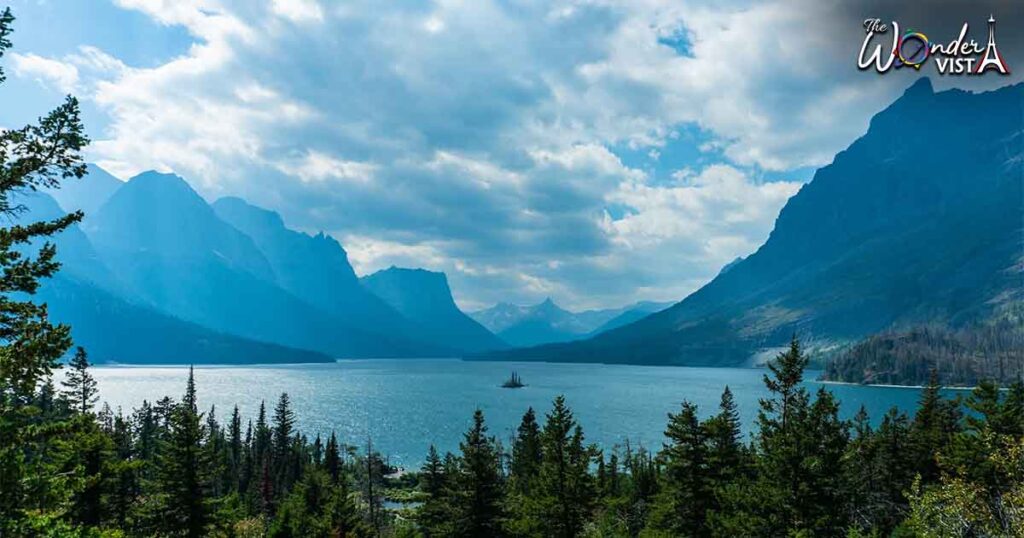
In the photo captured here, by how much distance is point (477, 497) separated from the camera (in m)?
37.4

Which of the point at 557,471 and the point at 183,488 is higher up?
the point at 183,488

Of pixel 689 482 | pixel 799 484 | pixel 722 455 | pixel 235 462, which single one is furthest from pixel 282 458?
pixel 799 484

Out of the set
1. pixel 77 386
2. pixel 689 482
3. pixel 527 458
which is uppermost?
pixel 77 386

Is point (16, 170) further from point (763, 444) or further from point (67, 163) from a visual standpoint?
point (763, 444)

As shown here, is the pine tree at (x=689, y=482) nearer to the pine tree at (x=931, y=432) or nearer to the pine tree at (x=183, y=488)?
the pine tree at (x=931, y=432)

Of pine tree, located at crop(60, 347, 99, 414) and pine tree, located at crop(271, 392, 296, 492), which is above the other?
pine tree, located at crop(60, 347, 99, 414)

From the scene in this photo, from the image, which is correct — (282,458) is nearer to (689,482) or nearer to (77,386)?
(77,386)

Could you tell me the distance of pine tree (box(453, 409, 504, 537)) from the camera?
3681cm

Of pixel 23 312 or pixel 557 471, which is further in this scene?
pixel 557 471

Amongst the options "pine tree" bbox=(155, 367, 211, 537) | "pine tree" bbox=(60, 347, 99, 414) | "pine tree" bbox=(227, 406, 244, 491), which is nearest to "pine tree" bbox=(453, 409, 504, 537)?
"pine tree" bbox=(155, 367, 211, 537)

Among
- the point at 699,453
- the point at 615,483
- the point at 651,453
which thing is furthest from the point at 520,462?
the point at 699,453

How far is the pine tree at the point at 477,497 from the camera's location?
36.8 meters

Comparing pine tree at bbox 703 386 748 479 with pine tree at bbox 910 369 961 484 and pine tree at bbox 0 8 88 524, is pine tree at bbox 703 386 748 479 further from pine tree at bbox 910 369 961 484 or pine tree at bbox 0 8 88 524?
pine tree at bbox 0 8 88 524

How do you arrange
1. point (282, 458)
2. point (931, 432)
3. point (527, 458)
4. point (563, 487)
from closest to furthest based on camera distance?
1. point (563, 487)
2. point (931, 432)
3. point (527, 458)
4. point (282, 458)
